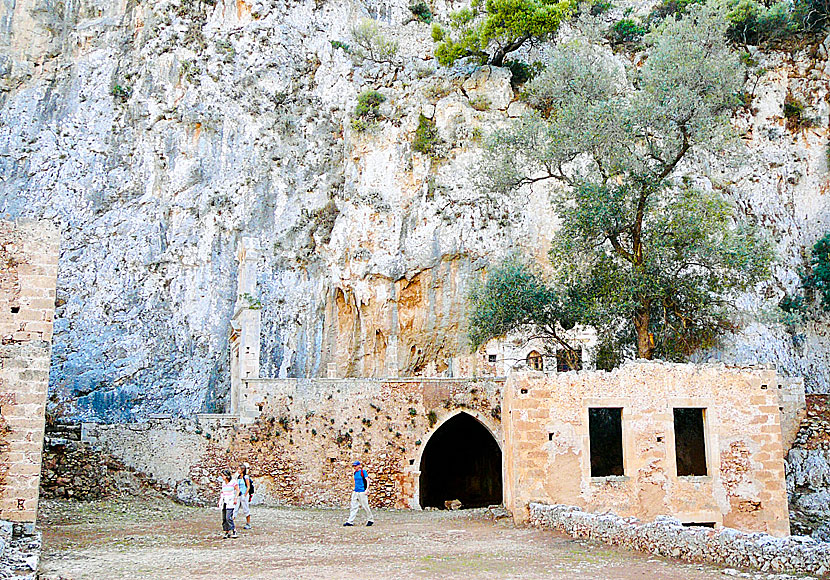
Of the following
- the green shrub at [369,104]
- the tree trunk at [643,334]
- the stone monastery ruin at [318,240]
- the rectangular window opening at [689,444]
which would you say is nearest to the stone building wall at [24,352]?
the stone monastery ruin at [318,240]

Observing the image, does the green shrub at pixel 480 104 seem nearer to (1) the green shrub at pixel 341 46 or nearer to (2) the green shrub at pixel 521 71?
(2) the green shrub at pixel 521 71

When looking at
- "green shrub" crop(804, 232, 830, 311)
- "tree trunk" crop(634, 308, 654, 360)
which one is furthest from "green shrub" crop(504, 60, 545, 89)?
"tree trunk" crop(634, 308, 654, 360)

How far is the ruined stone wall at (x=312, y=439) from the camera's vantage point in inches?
824

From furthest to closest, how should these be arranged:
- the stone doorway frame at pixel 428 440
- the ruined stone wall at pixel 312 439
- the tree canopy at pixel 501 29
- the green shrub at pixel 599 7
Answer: the green shrub at pixel 599 7, the tree canopy at pixel 501 29, the stone doorway frame at pixel 428 440, the ruined stone wall at pixel 312 439

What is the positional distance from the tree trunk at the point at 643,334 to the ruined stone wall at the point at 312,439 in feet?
18.5

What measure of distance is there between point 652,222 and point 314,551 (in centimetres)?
1482

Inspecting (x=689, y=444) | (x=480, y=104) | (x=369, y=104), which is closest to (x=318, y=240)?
(x=369, y=104)

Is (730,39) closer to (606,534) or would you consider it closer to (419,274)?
(419,274)

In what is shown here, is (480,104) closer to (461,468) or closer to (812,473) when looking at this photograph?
(461,468)

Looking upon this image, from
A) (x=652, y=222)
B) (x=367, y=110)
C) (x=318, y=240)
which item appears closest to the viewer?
(x=652, y=222)

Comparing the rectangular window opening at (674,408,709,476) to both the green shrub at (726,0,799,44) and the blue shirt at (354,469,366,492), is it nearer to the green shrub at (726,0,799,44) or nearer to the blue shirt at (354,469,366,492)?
the blue shirt at (354,469,366,492)

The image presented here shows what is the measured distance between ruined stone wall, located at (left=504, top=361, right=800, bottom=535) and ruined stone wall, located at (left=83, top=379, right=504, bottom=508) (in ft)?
21.1

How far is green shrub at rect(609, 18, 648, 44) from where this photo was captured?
125 ft

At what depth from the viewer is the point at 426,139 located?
1313 inches
